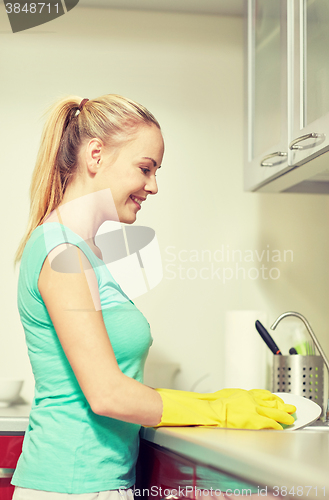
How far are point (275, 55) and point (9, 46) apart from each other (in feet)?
2.80

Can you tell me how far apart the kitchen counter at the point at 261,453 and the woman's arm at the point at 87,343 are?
0.31ft

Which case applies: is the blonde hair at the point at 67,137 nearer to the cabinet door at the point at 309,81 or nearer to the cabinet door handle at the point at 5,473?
the cabinet door at the point at 309,81

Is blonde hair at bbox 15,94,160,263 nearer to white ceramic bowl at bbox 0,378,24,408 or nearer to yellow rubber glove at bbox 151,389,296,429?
yellow rubber glove at bbox 151,389,296,429

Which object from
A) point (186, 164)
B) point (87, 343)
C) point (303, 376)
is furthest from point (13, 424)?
point (186, 164)

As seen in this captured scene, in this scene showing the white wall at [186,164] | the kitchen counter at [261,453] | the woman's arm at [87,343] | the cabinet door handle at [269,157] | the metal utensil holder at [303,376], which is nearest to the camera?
the kitchen counter at [261,453]

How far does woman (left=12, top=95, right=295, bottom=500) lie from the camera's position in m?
0.63

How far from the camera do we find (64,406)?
2.30 ft

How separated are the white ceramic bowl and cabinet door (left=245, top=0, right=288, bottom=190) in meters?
0.82

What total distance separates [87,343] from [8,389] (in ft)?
2.32

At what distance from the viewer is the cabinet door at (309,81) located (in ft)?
3.15

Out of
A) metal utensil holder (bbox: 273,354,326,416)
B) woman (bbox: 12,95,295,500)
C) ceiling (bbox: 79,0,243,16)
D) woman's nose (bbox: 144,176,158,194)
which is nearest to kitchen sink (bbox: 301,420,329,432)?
woman (bbox: 12,95,295,500)

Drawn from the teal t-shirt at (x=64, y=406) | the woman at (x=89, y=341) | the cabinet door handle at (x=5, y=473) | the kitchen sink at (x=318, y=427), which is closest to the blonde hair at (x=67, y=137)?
the woman at (x=89, y=341)

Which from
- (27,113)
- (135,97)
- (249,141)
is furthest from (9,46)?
(249,141)

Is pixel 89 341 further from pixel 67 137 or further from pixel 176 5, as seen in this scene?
pixel 176 5
